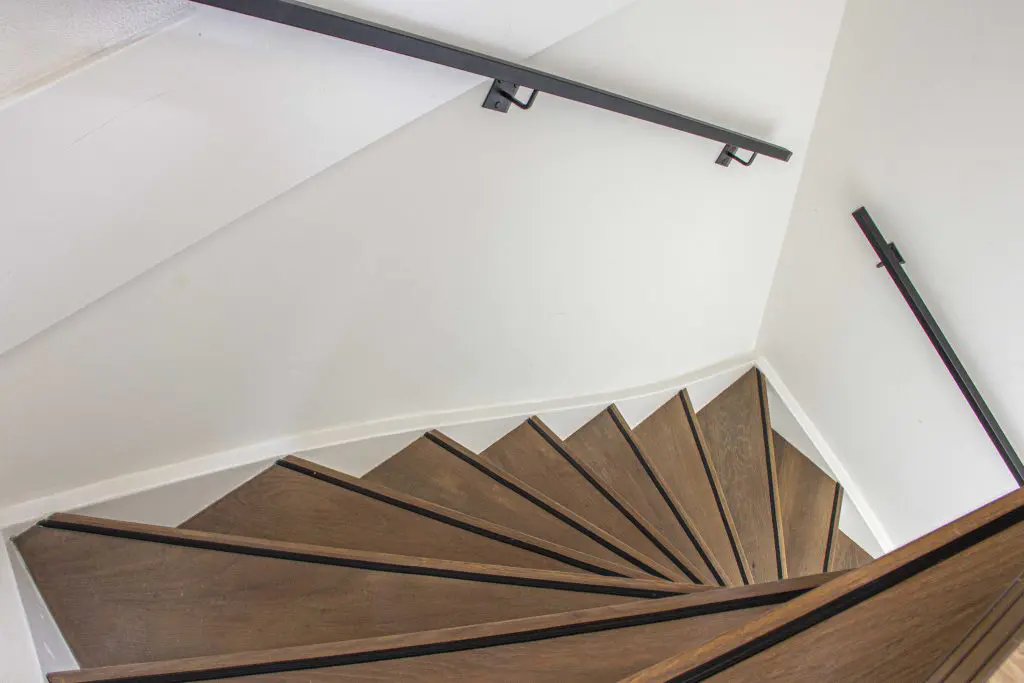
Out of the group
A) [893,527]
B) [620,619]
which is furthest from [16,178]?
[893,527]

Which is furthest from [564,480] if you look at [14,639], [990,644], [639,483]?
[990,644]

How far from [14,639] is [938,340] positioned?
7.14 ft

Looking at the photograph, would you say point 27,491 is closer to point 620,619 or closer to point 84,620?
point 84,620

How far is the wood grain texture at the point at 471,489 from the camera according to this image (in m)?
1.90

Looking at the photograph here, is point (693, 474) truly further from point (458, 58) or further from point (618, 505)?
point (458, 58)

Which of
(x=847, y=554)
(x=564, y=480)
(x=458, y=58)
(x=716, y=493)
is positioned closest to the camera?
(x=458, y=58)

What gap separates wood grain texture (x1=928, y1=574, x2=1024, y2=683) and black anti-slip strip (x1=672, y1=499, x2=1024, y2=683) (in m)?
0.05

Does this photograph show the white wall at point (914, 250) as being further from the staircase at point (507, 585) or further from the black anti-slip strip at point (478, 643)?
the black anti-slip strip at point (478, 643)

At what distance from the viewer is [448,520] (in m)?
1.70

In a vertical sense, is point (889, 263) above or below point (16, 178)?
below

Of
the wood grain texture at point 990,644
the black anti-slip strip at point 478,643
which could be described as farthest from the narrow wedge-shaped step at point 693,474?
the wood grain texture at point 990,644

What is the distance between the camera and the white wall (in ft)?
5.81

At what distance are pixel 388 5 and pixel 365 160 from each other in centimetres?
32

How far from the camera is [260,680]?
0.99m
